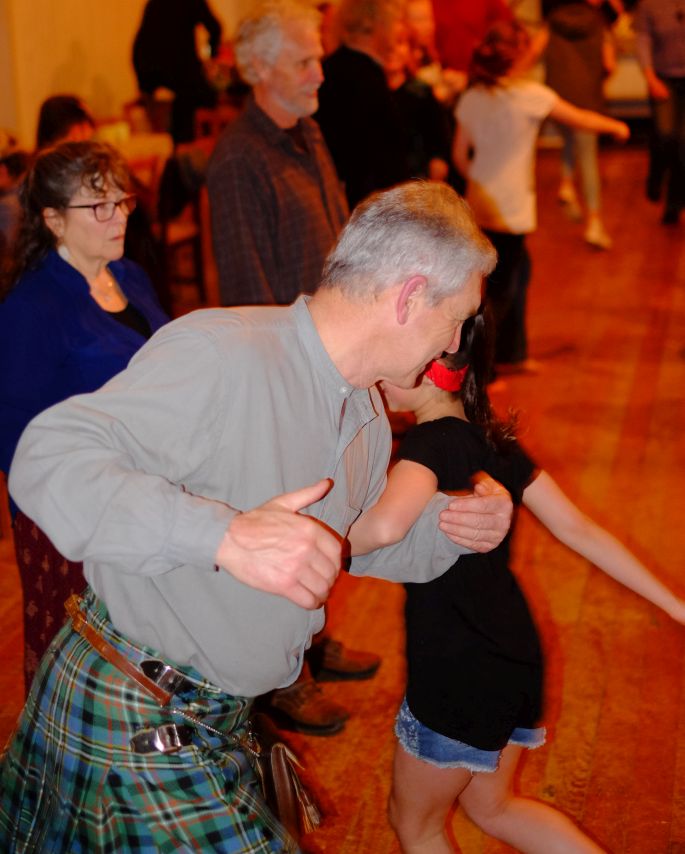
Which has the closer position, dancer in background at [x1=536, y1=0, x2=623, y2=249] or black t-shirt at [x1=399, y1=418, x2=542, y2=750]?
black t-shirt at [x1=399, y1=418, x2=542, y2=750]

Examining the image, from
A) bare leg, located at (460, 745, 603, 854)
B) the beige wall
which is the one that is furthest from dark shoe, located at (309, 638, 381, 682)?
the beige wall

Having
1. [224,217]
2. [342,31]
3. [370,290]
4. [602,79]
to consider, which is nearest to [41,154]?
[224,217]

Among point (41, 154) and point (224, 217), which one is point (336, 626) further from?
point (41, 154)

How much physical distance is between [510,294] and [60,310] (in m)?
3.35

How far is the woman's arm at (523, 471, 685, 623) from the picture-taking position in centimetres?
212

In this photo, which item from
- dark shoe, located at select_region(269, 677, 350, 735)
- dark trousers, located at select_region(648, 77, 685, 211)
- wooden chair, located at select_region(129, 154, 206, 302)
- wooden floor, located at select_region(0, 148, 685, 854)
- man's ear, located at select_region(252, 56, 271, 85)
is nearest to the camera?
wooden floor, located at select_region(0, 148, 685, 854)

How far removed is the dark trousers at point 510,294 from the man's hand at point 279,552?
4014 mm

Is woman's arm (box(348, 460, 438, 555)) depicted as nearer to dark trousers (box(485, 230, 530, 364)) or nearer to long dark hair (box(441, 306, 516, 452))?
long dark hair (box(441, 306, 516, 452))

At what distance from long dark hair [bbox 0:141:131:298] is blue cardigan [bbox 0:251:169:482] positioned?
0.13ft

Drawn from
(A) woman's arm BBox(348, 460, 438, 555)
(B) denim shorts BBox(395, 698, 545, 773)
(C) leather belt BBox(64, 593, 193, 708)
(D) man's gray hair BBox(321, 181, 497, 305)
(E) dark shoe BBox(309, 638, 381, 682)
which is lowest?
(E) dark shoe BBox(309, 638, 381, 682)

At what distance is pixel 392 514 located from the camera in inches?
74.2

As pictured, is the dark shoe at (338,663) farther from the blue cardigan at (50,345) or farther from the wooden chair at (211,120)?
the wooden chair at (211,120)

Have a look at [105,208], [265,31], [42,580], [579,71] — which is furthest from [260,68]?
[579,71]

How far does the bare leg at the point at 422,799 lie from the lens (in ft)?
6.83
